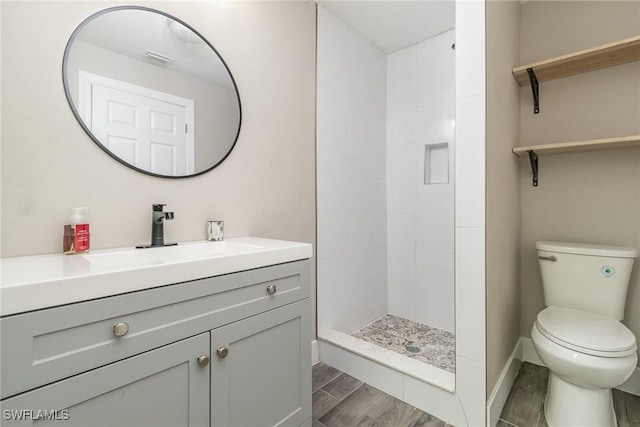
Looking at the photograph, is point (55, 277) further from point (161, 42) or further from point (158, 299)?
point (161, 42)

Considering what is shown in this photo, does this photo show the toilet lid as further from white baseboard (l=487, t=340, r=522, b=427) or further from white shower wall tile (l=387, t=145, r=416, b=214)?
white shower wall tile (l=387, t=145, r=416, b=214)

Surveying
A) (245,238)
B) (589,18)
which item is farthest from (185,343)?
(589,18)

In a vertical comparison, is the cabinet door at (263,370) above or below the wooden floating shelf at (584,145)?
below

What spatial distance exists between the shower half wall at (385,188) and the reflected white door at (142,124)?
35.5 inches

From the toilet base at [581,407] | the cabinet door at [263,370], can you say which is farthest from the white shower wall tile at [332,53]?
the toilet base at [581,407]

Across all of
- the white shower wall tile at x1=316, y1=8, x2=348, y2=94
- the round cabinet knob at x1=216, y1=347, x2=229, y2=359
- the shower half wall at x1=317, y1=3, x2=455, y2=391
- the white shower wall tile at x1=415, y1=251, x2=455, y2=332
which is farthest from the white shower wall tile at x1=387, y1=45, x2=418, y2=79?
the round cabinet knob at x1=216, y1=347, x2=229, y2=359

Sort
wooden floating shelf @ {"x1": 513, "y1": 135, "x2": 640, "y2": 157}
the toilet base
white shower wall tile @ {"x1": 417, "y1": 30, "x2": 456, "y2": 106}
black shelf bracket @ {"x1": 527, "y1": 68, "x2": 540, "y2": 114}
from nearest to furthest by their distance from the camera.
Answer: the toilet base
wooden floating shelf @ {"x1": 513, "y1": 135, "x2": 640, "y2": 157}
black shelf bracket @ {"x1": 527, "y1": 68, "x2": 540, "y2": 114}
white shower wall tile @ {"x1": 417, "y1": 30, "x2": 456, "y2": 106}

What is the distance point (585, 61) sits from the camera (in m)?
1.70

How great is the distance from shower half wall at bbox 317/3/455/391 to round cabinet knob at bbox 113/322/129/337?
1.35 m

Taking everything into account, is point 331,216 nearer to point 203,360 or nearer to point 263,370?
point 263,370

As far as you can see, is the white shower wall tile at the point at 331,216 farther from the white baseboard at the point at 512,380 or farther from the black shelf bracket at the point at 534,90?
the black shelf bracket at the point at 534,90

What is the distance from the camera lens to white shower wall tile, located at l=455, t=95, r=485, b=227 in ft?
4.20

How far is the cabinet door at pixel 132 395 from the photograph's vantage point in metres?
0.63

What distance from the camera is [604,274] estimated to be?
1.60m
